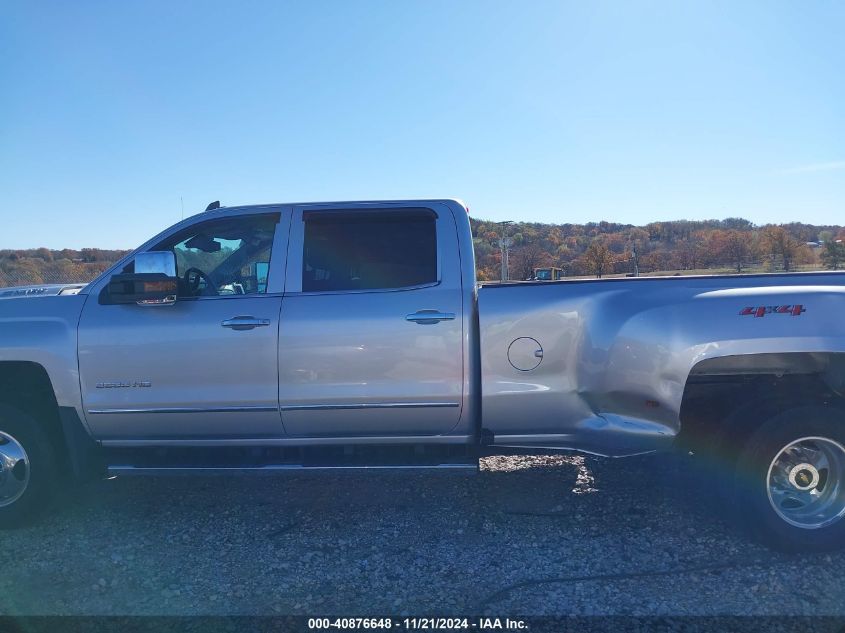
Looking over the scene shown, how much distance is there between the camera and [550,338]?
3.69 metres

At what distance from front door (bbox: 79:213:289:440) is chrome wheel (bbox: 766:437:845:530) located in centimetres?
310

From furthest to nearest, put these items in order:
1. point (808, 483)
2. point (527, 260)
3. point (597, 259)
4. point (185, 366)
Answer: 1. point (527, 260)
2. point (597, 259)
3. point (185, 366)
4. point (808, 483)

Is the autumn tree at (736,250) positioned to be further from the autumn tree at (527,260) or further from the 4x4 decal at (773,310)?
the 4x4 decal at (773,310)

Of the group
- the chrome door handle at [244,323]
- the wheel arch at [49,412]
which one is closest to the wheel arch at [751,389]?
the chrome door handle at [244,323]

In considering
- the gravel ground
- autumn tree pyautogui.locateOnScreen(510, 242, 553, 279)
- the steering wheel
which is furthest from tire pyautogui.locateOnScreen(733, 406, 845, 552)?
autumn tree pyautogui.locateOnScreen(510, 242, 553, 279)

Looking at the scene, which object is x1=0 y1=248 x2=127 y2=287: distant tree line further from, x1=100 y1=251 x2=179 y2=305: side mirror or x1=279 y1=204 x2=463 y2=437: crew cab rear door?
x1=279 y1=204 x2=463 y2=437: crew cab rear door

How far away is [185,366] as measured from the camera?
3859 mm

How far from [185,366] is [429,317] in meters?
1.59

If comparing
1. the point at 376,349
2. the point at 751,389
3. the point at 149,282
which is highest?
the point at 149,282

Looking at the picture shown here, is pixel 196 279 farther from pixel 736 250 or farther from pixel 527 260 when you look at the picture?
pixel 736 250

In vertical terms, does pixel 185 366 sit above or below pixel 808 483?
above

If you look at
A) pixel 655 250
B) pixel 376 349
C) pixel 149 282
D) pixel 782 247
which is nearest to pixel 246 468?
pixel 376 349

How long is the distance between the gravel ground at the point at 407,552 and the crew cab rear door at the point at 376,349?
37 cm

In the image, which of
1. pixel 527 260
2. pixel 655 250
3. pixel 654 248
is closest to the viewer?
pixel 527 260
